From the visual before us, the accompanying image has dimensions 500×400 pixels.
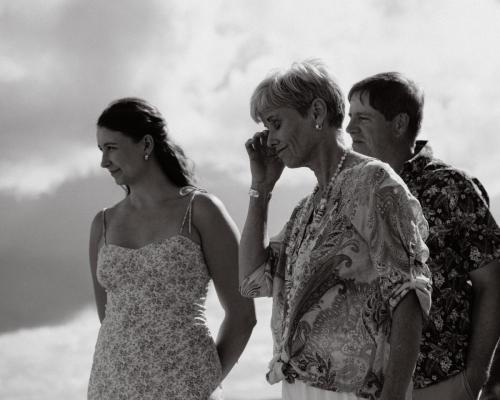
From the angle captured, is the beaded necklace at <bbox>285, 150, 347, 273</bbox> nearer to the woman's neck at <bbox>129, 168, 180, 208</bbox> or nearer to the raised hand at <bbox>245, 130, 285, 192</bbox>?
the raised hand at <bbox>245, 130, 285, 192</bbox>

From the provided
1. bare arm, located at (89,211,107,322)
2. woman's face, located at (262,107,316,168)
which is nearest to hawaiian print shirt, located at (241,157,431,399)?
woman's face, located at (262,107,316,168)

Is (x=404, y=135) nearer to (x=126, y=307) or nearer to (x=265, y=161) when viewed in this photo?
(x=265, y=161)

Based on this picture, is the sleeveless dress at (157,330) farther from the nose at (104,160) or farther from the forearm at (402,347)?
the forearm at (402,347)

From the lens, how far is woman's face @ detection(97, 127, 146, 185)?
346 centimetres

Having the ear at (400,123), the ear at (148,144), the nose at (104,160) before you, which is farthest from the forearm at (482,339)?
the nose at (104,160)

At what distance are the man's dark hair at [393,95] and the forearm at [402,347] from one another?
1201mm

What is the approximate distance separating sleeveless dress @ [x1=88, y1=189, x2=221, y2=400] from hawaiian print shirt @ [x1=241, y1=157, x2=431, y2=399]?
0.95m

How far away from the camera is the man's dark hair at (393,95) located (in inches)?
128

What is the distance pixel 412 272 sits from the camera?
221cm

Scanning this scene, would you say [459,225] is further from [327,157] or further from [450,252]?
[327,157]

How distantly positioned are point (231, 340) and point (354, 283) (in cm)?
129

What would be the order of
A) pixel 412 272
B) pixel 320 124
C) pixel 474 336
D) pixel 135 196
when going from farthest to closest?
1. pixel 135 196
2. pixel 474 336
3. pixel 320 124
4. pixel 412 272

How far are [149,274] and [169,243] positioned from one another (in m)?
0.14

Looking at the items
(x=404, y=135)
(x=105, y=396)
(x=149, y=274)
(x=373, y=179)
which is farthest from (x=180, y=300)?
(x=373, y=179)
